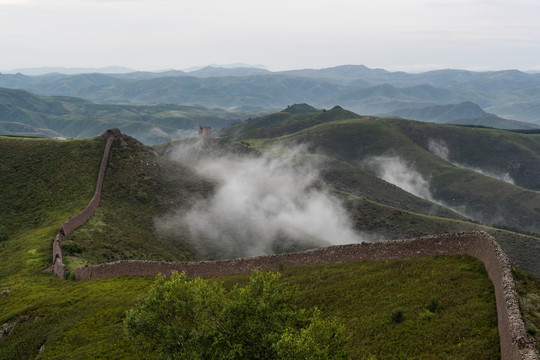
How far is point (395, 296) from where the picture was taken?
27.2 m

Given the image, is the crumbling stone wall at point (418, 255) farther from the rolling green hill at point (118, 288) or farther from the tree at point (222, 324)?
the tree at point (222, 324)

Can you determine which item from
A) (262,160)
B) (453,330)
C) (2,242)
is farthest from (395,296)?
(262,160)

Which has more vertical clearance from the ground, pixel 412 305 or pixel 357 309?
pixel 412 305

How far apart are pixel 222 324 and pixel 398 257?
19362 mm

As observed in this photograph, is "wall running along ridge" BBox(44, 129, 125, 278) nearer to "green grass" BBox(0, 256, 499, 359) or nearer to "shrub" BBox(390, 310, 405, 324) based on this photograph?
"green grass" BBox(0, 256, 499, 359)

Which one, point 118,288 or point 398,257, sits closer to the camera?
point 398,257

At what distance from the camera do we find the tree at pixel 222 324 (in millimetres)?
18344

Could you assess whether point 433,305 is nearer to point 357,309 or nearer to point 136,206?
point 357,309

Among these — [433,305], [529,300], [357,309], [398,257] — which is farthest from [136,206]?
[529,300]

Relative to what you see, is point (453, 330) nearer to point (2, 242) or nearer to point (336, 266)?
point (336, 266)

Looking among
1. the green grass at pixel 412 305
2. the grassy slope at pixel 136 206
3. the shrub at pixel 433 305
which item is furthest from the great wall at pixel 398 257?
the grassy slope at pixel 136 206

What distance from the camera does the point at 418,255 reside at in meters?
32.4

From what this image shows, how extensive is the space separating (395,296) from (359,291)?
11.2 ft

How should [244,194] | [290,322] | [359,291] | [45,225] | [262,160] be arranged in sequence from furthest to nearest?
[262,160] → [244,194] → [45,225] → [359,291] → [290,322]
